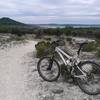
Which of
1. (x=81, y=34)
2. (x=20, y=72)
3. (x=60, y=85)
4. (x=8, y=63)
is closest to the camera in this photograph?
(x=60, y=85)

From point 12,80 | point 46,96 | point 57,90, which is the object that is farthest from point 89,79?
point 12,80

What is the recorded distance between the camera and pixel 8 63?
998 centimetres

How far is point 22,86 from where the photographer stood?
663cm

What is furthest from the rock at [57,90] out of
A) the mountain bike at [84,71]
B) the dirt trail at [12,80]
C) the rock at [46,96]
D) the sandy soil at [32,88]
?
the dirt trail at [12,80]

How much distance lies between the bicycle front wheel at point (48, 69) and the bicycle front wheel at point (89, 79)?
1.01 meters

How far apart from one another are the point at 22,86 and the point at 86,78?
1.55 m

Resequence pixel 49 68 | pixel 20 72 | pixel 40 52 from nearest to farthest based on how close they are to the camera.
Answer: pixel 49 68
pixel 20 72
pixel 40 52

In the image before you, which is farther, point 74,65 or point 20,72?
point 20,72

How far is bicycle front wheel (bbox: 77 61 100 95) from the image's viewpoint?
5.95 metres

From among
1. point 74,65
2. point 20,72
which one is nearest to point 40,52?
point 20,72

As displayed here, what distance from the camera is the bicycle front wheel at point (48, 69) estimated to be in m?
7.03

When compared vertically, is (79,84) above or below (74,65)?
below

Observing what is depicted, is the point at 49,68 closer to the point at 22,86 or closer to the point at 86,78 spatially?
the point at 22,86

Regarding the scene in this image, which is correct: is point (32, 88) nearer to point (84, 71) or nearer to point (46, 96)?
point (46, 96)
